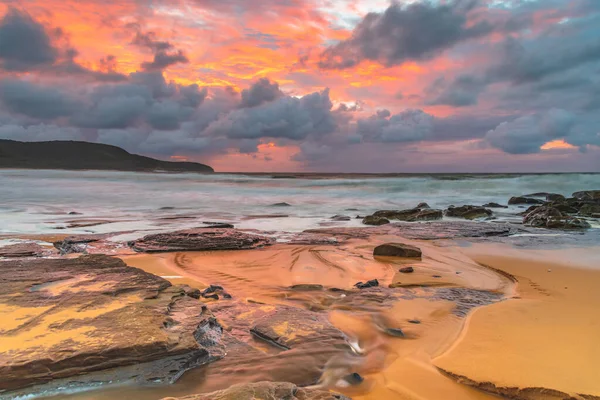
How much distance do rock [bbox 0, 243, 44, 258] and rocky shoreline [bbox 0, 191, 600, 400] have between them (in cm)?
2

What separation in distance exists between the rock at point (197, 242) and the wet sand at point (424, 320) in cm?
38

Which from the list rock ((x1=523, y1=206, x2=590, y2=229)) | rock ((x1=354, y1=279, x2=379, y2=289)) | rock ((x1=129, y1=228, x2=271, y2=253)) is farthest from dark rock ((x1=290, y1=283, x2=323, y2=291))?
rock ((x1=523, y1=206, x2=590, y2=229))

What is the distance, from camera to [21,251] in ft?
18.8

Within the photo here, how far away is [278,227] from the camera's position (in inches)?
383

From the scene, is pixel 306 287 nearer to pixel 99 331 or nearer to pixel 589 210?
pixel 99 331

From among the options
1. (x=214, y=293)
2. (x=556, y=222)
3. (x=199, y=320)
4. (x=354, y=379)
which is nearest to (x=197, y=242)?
(x=214, y=293)

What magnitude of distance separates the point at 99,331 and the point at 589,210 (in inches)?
618

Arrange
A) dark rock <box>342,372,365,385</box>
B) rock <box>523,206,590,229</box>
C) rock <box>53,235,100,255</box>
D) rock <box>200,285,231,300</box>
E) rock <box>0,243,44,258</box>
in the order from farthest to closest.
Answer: rock <box>523,206,590,229</box>
rock <box>53,235,100,255</box>
rock <box>0,243,44,258</box>
rock <box>200,285,231,300</box>
dark rock <box>342,372,365,385</box>

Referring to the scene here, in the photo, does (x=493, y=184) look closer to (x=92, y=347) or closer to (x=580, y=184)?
(x=580, y=184)

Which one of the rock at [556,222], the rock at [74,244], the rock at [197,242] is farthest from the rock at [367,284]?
the rock at [556,222]

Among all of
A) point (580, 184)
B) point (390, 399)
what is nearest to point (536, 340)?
point (390, 399)

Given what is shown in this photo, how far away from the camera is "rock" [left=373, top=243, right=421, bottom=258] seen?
5.85m

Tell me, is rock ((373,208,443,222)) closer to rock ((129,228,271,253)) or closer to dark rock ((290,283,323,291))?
rock ((129,228,271,253))

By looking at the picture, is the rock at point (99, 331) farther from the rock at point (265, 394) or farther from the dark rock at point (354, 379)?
the dark rock at point (354, 379)
